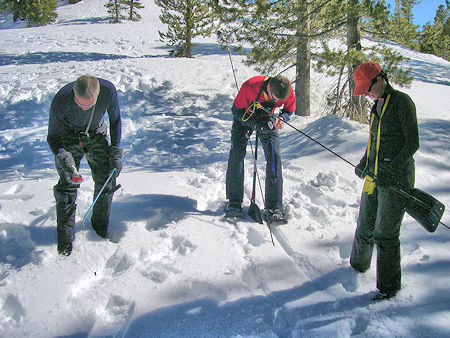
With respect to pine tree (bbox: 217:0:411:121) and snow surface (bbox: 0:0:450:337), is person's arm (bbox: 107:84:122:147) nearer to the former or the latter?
snow surface (bbox: 0:0:450:337)

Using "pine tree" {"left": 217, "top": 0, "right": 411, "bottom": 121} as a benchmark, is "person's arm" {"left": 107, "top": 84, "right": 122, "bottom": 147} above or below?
below

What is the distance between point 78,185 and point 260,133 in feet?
7.33

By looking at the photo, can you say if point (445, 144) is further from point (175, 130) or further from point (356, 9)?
point (175, 130)

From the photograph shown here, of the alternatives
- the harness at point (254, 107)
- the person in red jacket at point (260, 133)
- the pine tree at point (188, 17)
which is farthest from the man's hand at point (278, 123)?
the pine tree at point (188, 17)

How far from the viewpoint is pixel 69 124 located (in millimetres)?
3131

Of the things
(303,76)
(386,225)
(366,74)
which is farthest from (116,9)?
(386,225)

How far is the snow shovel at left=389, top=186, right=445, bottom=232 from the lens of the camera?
7.57 feet

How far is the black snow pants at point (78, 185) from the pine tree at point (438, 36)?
7.80m

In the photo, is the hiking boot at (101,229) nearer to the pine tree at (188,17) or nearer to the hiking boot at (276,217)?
the hiking boot at (276,217)

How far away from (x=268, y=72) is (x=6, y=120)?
23.0 feet

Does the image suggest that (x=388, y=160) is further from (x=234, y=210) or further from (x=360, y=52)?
(x=360, y=52)

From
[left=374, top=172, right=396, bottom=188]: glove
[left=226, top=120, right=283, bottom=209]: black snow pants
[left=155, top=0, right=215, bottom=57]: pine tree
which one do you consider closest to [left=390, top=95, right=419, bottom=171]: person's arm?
[left=374, top=172, right=396, bottom=188]: glove

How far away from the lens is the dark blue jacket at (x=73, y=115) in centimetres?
299

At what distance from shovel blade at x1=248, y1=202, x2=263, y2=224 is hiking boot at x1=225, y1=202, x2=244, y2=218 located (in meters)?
0.13
